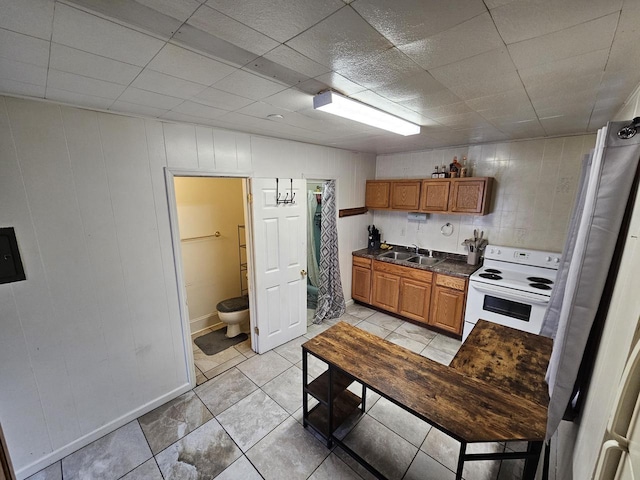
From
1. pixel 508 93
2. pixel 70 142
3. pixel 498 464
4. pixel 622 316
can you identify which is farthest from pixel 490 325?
pixel 70 142

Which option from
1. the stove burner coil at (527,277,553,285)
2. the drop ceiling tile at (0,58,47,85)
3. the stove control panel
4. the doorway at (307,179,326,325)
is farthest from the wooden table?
the doorway at (307,179,326,325)

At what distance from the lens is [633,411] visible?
1.90ft

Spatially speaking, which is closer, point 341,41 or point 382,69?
point 341,41

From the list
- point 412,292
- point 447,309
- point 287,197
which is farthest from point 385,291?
point 287,197

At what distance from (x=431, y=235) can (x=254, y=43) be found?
3.55 meters

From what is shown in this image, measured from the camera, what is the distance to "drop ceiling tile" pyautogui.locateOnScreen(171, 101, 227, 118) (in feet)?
5.66

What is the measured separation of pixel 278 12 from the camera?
2.72 feet

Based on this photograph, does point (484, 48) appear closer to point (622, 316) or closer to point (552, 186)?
point (622, 316)

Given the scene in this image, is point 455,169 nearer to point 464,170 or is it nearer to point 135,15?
point 464,170

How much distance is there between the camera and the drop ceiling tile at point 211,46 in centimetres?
94

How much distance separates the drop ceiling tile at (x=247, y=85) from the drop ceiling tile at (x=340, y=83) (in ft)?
0.81

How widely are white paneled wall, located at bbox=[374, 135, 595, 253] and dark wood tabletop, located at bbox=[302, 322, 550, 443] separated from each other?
→ 5.43 feet

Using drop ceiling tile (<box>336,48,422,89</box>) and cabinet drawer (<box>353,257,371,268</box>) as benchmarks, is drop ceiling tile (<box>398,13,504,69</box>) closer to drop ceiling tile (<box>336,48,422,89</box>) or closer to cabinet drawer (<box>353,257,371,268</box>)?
drop ceiling tile (<box>336,48,422,89</box>)

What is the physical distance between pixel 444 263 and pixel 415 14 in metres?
3.22
